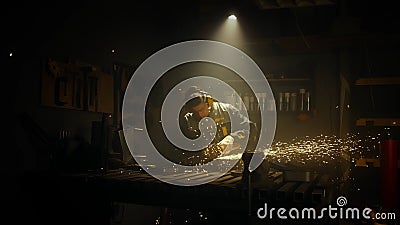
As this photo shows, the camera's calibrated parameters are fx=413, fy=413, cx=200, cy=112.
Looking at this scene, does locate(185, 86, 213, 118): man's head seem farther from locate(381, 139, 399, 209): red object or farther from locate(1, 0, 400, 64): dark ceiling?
locate(381, 139, 399, 209): red object

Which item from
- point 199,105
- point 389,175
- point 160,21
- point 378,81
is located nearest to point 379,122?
point 378,81

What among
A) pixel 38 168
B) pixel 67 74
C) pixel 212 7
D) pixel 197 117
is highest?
pixel 212 7

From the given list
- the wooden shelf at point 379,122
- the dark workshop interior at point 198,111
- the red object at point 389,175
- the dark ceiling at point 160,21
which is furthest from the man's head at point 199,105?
the wooden shelf at point 379,122

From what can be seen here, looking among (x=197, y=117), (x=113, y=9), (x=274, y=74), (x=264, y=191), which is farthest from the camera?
(x=274, y=74)

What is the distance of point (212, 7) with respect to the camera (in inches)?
244

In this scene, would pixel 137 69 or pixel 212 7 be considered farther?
pixel 212 7

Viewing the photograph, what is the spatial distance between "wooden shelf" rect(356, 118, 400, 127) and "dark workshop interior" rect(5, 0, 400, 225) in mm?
18

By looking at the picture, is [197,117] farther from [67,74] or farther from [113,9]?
[113,9]

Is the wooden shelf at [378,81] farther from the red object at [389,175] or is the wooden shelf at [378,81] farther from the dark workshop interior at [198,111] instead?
the red object at [389,175]

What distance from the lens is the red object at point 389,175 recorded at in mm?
3195

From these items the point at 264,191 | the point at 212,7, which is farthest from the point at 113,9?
the point at 264,191

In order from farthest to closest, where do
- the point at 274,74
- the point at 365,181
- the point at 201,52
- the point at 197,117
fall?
the point at 201,52, the point at 274,74, the point at 365,181, the point at 197,117

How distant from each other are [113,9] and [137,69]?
2.87 feet

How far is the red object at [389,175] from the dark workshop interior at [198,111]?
0.01 metres
